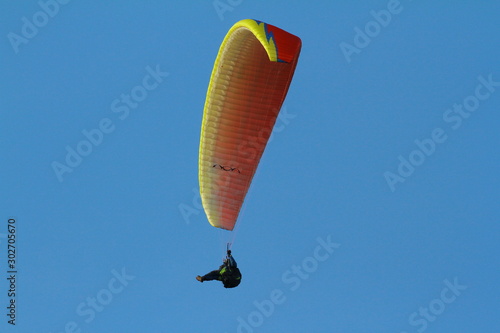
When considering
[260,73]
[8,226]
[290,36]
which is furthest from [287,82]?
[8,226]

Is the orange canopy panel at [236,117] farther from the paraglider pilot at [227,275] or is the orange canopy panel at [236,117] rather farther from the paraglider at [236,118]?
the paraglider pilot at [227,275]

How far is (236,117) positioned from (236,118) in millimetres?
46

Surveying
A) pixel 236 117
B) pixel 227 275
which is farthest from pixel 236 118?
pixel 227 275

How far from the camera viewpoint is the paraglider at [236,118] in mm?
47656

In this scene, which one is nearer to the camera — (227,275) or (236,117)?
(227,275)

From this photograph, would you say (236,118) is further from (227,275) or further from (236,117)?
(227,275)

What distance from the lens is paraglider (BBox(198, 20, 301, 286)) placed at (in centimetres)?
4766

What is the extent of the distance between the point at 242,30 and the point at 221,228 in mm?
7952

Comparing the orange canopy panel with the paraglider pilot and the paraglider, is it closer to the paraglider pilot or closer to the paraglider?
the paraglider

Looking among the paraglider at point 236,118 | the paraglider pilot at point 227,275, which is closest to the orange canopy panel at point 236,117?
the paraglider at point 236,118

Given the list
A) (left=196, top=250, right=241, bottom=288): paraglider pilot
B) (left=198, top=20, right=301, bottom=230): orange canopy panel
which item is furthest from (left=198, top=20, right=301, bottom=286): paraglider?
(left=196, top=250, right=241, bottom=288): paraglider pilot

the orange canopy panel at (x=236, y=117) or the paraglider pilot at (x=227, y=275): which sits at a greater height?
the orange canopy panel at (x=236, y=117)

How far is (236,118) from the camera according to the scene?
48844 millimetres

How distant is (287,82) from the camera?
4809 centimetres
